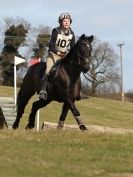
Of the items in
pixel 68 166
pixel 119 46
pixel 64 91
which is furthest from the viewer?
pixel 119 46

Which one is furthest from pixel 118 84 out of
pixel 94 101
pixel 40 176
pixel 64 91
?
pixel 40 176

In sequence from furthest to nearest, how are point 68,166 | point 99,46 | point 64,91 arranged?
point 99,46, point 64,91, point 68,166

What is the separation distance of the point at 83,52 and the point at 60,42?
3.07ft

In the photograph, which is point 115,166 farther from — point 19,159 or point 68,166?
point 19,159

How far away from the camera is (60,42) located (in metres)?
16.1

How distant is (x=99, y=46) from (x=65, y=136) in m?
93.9

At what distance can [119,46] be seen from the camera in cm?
9731

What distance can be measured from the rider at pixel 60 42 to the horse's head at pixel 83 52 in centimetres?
54

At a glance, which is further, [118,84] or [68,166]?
[118,84]

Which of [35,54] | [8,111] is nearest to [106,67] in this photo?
[35,54]

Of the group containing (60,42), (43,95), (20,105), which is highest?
→ (60,42)

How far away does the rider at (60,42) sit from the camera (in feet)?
52.2

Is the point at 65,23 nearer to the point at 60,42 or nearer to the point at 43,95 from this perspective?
the point at 60,42

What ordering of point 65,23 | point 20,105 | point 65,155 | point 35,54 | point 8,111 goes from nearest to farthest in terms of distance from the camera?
point 65,155 < point 65,23 < point 20,105 < point 8,111 < point 35,54
